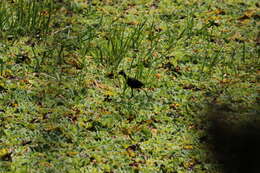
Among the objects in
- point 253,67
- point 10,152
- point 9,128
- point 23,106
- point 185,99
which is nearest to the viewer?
point 10,152

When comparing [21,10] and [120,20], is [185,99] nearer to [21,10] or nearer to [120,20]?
[120,20]

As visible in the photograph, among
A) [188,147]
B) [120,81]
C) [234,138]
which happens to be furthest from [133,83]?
[234,138]

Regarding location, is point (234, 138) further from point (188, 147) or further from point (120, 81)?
point (120, 81)

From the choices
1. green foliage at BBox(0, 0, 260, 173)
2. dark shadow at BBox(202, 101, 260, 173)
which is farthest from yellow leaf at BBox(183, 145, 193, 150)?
dark shadow at BBox(202, 101, 260, 173)

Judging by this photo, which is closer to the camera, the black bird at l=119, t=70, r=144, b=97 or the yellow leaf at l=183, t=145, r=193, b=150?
the yellow leaf at l=183, t=145, r=193, b=150

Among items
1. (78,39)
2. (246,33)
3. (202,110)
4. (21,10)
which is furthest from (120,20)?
(202,110)

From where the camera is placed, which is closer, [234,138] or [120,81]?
[234,138]

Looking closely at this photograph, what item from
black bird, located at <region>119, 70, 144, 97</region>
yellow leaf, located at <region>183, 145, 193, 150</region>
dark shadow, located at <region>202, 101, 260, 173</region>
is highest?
black bird, located at <region>119, 70, 144, 97</region>

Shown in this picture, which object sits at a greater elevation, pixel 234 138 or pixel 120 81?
pixel 120 81

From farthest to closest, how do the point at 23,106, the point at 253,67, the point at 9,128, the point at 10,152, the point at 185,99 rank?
the point at 253,67, the point at 185,99, the point at 23,106, the point at 9,128, the point at 10,152

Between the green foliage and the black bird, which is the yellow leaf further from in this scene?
the black bird

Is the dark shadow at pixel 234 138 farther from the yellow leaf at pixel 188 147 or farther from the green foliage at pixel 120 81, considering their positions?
the yellow leaf at pixel 188 147
